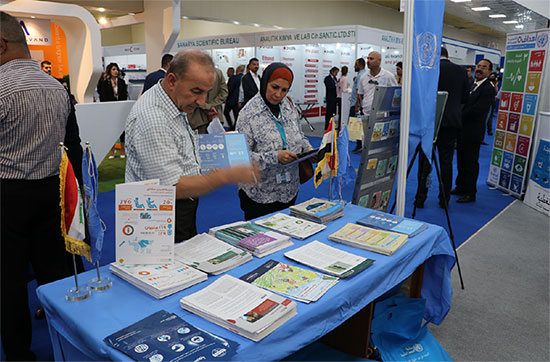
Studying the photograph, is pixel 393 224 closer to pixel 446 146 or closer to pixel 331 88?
pixel 446 146

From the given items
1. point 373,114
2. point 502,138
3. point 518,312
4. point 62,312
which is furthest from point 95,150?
point 502,138

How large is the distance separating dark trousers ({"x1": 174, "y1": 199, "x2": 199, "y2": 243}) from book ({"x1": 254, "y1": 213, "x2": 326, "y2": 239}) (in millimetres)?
316

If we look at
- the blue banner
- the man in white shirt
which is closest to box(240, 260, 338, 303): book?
the blue banner

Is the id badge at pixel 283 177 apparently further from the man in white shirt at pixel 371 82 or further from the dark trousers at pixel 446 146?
the man in white shirt at pixel 371 82

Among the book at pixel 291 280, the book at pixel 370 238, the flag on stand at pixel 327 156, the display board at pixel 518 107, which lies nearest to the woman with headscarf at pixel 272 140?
the flag on stand at pixel 327 156

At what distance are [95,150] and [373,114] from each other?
3067 mm

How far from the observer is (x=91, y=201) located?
1282 mm

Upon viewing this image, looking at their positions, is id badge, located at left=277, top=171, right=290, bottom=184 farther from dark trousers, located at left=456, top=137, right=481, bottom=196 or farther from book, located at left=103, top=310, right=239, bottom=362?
dark trousers, located at left=456, top=137, right=481, bottom=196

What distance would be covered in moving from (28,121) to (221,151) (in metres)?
0.85

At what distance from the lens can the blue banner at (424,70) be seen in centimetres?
264

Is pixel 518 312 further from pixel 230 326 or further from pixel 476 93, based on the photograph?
pixel 476 93

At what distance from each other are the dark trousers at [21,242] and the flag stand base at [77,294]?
803 mm

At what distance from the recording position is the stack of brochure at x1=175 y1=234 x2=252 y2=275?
1.52 meters

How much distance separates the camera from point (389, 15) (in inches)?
683
